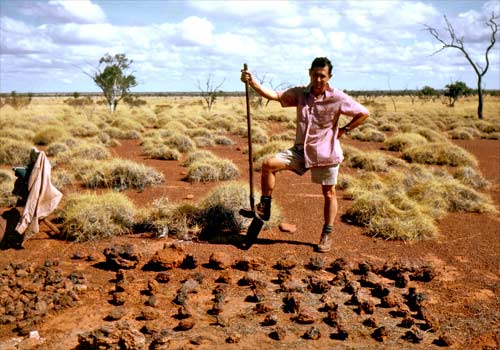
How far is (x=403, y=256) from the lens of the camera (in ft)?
18.1

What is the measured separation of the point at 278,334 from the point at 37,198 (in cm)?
343

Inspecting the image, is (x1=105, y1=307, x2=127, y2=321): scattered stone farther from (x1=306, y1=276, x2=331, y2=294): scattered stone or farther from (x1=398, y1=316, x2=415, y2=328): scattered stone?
(x1=398, y1=316, x2=415, y2=328): scattered stone

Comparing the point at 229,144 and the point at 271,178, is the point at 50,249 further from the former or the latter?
the point at 229,144

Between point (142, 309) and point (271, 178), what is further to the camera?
point (271, 178)

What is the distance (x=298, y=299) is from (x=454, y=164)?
10.1 meters

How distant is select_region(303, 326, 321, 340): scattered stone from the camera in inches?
138

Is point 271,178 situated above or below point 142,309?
above

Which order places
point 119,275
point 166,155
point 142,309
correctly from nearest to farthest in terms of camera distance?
point 142,309
point 119,275
point 166,155

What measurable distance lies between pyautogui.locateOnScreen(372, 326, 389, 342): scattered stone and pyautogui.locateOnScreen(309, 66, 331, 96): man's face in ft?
8.47

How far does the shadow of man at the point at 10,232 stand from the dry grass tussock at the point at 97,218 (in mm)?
534

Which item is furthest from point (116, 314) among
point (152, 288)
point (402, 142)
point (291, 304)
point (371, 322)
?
point (402, 142)

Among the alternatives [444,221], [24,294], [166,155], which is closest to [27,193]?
[24,294]

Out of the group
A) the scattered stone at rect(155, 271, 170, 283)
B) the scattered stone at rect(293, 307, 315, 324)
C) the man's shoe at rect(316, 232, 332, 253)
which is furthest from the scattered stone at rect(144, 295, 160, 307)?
the man's shoe at rect(316, 232, 332, 253)

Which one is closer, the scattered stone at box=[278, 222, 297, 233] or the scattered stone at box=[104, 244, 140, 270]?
the scattered stone at box=[104, 244, 140, 270]
